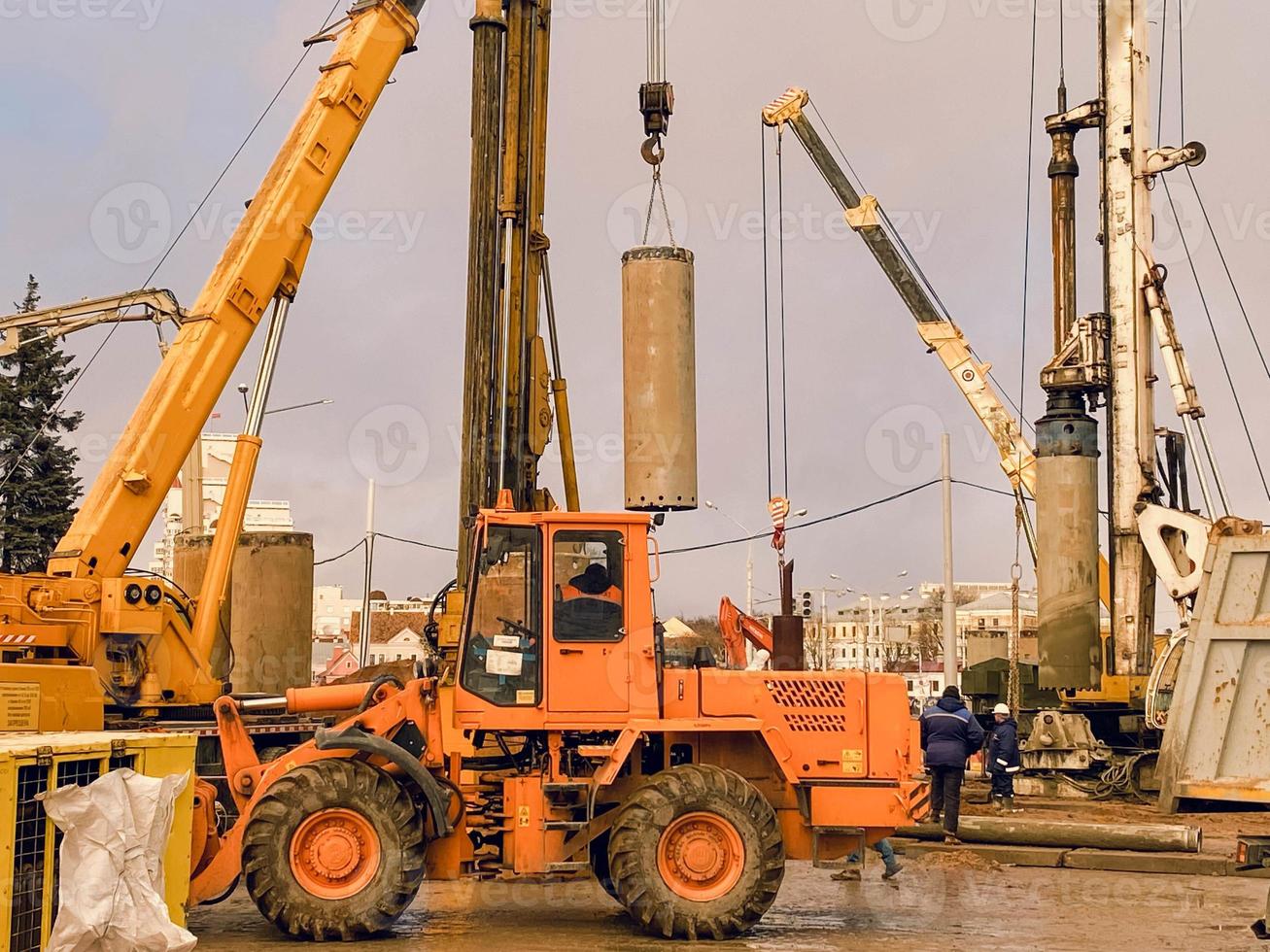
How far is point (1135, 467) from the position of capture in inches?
933

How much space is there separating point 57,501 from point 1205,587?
1200 inches

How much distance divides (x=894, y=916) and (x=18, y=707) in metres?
7.01

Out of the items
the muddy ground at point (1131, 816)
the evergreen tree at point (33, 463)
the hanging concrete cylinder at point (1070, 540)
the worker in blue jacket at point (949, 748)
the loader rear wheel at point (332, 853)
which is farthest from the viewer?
the evergreen tree at point (33, 463)

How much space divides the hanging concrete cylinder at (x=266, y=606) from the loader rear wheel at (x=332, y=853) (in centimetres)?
1244

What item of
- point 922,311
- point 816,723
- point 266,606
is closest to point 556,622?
point 816,723

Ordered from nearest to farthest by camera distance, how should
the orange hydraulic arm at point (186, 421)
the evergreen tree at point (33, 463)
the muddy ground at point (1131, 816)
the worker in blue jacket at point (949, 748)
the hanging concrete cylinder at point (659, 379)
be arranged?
the orange hydraulic arm at point (186, 421)
the hanging concrete cylinder at point (659, 379)
the worker in blue jacket at point (949, 748)
the muddy ground at point (1131, 816)
the evergreen tree at point (33, 463)

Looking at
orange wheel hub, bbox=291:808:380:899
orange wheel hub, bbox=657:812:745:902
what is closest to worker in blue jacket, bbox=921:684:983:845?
orange wheel hub, bbox=657:812:745:902

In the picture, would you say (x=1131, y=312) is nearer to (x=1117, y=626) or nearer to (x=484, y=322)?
(x=1117, y=626)

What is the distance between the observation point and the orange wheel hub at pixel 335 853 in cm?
1134

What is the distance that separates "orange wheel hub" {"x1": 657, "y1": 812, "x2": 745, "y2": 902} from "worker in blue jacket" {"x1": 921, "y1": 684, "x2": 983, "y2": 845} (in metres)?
5.69

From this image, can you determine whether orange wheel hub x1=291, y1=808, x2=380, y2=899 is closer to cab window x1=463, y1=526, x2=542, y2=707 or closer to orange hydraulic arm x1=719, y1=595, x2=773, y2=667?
cab window x1=463, y1=526, x2=542, y2=707

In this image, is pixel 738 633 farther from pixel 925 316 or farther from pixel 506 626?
pixel 925 316

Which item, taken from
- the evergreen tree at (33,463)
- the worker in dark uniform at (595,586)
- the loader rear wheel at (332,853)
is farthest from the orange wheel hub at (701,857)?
the evergreen tree at (33,463)

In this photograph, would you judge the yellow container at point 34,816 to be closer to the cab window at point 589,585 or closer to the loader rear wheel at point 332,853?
the loader rear wheel at point 332,853
